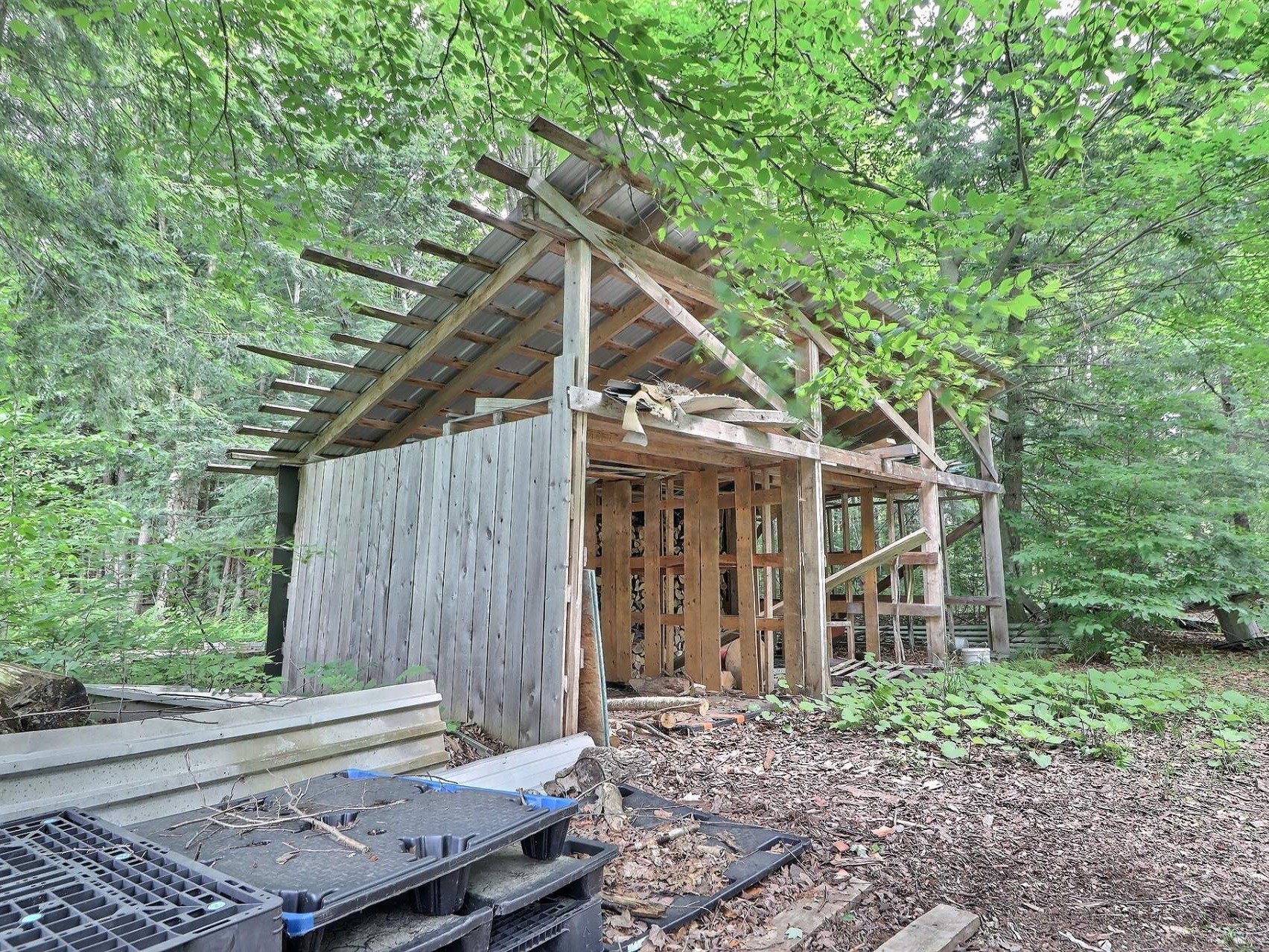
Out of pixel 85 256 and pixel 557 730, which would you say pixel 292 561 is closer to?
pixel 85 256

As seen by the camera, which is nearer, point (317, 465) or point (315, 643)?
point (315, 643)

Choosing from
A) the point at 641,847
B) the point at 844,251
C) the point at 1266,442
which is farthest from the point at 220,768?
the point at 1266,442

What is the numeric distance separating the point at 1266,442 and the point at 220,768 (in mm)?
16697

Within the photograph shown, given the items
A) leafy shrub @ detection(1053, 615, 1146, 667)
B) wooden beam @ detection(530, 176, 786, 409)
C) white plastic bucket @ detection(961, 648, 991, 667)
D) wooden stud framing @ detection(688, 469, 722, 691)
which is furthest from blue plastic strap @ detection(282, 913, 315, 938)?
leafy shrub @ detection(1053, 615, 1146, 667)

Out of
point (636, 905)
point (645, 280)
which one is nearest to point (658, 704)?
point (636, 905)

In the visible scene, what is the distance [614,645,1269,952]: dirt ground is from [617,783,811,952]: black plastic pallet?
6cm

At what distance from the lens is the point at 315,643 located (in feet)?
23.0

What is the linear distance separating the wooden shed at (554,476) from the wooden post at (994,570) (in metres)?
0.75

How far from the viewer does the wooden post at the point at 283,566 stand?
7676 millimetres

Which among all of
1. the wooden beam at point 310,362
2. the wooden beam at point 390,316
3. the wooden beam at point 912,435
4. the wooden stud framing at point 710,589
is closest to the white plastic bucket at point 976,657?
the wooden beam at point 912,435

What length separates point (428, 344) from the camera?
5.94 meters

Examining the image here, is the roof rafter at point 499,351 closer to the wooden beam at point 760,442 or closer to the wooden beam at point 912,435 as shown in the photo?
the wooden beam at point 760,442

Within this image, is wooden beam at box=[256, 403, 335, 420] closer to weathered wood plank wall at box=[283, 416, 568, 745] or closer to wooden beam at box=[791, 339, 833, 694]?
weathered wood plank wall at box=[283, 416, 568, 745]

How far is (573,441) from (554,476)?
0.29 meters
